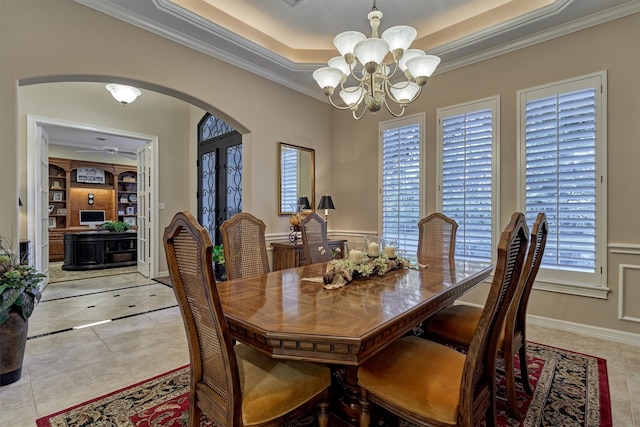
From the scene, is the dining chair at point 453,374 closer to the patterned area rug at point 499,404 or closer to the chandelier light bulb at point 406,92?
the patterned area rug at point 499,404

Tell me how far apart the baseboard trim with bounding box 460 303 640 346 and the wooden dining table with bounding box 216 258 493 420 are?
177cm

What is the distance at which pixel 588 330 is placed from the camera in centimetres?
301

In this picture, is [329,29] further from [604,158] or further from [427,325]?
[427,325]

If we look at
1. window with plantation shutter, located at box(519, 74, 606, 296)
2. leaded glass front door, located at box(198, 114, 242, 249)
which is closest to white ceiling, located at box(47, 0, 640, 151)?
window with plantation shutter, located at box(519, 74, 606, 296)

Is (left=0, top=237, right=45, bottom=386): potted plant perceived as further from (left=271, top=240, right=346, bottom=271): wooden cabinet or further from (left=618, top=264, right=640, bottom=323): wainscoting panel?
(left=618, top=264, right=640, bottom=323): wainscoting panel

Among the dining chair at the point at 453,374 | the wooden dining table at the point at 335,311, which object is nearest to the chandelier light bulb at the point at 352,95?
the wooden dining table at the point at 335,311

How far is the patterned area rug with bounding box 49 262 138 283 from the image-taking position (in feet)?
18.9

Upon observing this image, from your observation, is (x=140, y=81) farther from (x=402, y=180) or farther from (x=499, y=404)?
(x=499, y=404)

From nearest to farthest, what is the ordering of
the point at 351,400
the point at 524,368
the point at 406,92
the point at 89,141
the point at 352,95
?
1. the point at 351,400
2. the point at 524,368
3. the point at 406,92
4. the point at 352,95
5. the point at 89,141

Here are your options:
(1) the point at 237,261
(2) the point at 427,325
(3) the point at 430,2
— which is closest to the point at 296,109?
(3) the point at 430,2

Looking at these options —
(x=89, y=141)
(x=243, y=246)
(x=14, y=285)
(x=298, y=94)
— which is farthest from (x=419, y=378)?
(x=89, y=141)

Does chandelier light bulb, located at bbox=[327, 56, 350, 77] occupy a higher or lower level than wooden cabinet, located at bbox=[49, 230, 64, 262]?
higher

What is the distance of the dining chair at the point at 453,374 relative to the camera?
1.18 metres

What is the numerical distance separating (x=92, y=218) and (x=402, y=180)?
8935 mm
